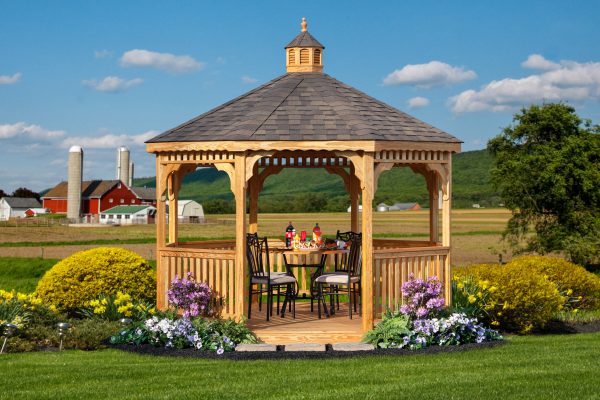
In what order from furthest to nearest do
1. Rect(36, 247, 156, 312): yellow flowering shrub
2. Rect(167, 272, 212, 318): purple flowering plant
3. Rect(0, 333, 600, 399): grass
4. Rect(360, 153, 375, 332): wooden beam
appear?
Rect(36, 247, 156, 312): yellow flowering shrub, Rect(167, 272, 212, 318): purple flowering plant, Rect(360, 153, 375, 332): wooden beam, Rect(0, 333, 600, 399): grass

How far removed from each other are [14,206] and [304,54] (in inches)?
3675

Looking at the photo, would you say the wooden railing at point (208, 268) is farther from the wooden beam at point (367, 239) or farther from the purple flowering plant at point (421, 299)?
the purple flowering plant at point (421, 299)

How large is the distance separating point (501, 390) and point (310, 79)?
7.04 m

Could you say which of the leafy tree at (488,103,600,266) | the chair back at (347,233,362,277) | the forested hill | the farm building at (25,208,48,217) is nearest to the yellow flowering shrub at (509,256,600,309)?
the chair back at (347,233,362,277)

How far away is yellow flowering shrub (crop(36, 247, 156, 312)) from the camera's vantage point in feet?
45.4

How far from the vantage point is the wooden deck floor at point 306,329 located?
1138cm

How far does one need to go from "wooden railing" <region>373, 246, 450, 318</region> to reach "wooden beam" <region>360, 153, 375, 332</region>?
18 cm

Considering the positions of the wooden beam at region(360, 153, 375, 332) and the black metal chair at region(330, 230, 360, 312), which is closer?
the wooden beam at region(360, 153, 375, 332)

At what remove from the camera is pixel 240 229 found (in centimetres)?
1138

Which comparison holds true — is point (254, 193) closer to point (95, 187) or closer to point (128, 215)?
point (128, 215)

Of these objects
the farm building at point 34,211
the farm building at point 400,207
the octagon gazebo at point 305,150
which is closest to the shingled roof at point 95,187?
the farm building at point 34,211

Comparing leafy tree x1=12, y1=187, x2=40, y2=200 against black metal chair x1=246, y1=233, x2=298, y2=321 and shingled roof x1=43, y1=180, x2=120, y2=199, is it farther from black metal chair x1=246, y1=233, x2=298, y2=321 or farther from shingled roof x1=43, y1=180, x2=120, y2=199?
black metal chair x1=246, y1=233, x2=298, y2=321

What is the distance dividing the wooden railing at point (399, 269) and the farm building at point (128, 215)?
217 ft

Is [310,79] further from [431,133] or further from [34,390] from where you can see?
[34,390]
